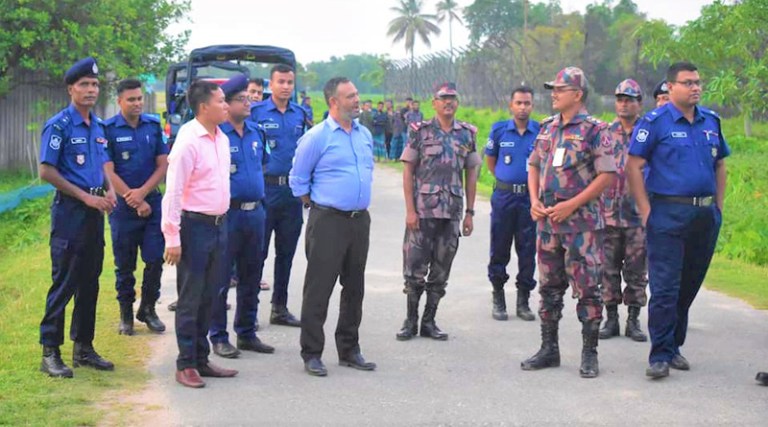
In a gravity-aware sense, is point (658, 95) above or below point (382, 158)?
above

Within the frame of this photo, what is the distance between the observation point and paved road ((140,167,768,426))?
6133 millimetres

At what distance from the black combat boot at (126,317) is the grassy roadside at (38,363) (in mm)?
88

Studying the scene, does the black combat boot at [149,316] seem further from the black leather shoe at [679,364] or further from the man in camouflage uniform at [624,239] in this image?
the black leather shoe at [679,364]

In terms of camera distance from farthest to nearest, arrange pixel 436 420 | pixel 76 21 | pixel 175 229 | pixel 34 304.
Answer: pixel 76 21 → pixel 34 304 → pixel 175 229 → pixel 436 420

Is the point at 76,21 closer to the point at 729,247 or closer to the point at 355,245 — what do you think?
the point at 729,247

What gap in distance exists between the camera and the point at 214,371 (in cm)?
703

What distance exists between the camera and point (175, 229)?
21.6 ft

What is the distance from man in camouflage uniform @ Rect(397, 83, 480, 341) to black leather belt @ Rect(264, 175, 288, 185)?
1154 millimetres

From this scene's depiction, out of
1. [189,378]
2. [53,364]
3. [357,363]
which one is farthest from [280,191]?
[53,364]

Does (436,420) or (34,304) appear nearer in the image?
(436,420)

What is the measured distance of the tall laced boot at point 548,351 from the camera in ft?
24.1

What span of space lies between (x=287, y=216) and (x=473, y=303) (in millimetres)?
2056

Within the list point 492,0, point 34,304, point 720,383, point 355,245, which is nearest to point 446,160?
point 355,245

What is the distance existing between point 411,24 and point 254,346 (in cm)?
10471
